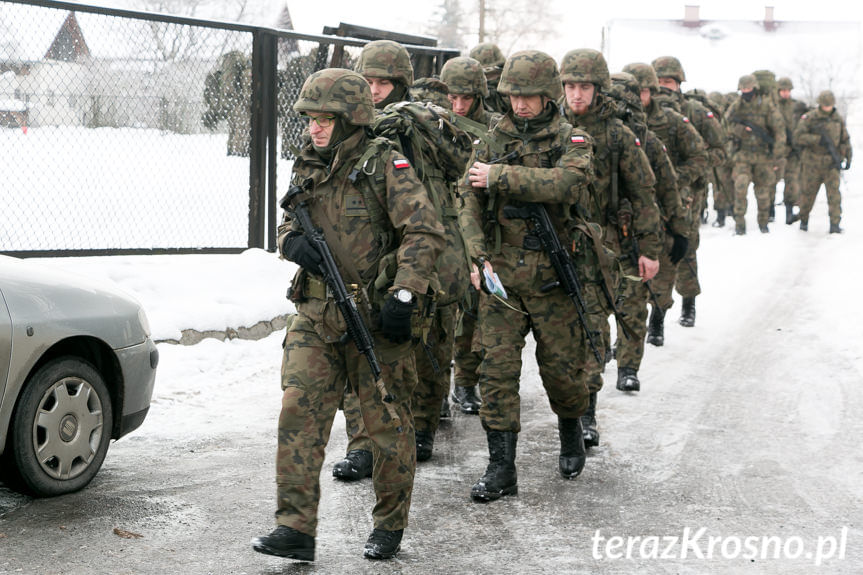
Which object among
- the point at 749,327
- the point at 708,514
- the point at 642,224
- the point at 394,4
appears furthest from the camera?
the point at 394,4

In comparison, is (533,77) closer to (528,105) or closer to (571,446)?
(528,105)

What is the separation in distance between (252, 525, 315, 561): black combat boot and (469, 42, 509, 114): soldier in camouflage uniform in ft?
13.3

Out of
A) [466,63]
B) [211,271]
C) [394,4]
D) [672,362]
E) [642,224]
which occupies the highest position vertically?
[394,4]

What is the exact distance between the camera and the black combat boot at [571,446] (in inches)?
237

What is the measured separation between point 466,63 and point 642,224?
1.48m

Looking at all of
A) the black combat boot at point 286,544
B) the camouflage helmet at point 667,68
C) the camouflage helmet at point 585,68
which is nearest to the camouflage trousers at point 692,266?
the camouflage helmet at point 667,68

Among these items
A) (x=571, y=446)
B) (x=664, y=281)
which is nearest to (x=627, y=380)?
(x=664, y=281)

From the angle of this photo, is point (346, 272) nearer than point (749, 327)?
Yes

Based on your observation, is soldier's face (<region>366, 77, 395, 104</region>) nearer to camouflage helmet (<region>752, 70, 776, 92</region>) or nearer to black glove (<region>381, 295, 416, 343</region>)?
black glove (<region>381, 295, 416, 343</region>)

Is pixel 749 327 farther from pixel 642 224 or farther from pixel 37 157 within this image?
pixel 37 157

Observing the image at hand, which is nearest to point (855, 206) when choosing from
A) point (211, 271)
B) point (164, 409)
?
point (211, 271)

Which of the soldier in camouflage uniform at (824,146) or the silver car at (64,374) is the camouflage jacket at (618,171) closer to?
the silver car at (64,374)

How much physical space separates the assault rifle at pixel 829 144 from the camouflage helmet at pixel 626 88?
1042 centimetres

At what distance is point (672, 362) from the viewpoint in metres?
9.33
